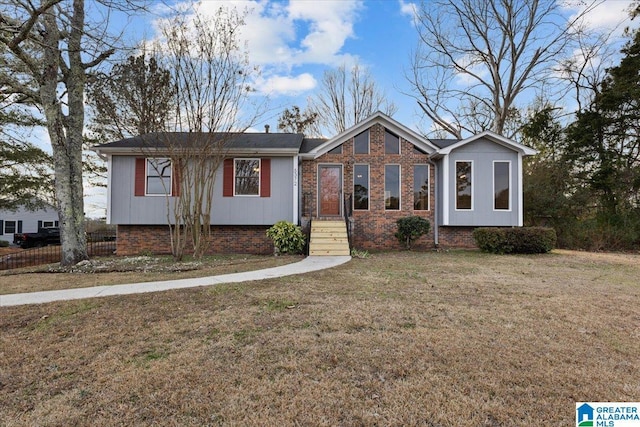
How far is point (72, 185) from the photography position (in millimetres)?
9000

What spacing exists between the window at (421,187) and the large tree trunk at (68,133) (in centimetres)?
1109

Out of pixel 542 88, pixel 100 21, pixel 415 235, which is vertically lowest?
pixel 415 235

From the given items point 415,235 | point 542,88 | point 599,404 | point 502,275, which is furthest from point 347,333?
point 542,88

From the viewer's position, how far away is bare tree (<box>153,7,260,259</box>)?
867 centimetres

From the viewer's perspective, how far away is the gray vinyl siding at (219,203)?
456 inches

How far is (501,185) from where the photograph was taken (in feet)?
40.1

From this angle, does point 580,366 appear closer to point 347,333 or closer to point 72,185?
point 347,333

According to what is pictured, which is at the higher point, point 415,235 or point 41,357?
point 415,235

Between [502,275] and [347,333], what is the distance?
4.92 m

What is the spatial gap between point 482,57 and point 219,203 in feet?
56.4

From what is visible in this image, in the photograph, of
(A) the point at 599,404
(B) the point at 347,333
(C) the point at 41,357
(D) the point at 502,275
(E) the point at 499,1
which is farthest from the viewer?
(E) the point at 499,1

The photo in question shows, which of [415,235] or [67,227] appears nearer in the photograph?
[67,227]

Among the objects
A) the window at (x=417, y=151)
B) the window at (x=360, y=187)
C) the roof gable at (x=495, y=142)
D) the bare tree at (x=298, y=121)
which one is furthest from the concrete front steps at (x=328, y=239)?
the bare tree at (x=298, y=121)
